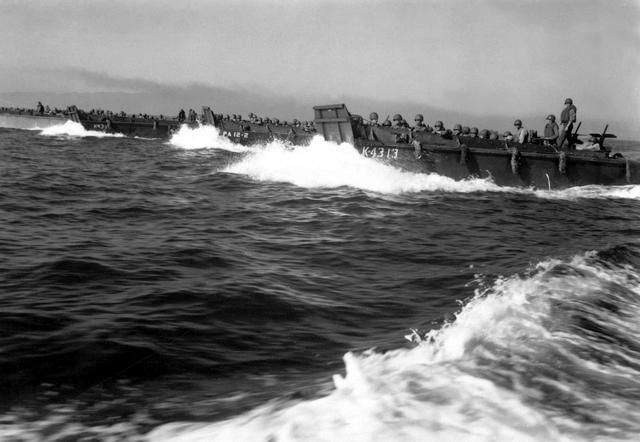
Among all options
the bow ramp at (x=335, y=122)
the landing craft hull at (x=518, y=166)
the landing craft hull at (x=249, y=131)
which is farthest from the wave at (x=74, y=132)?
the landing craft hull at (x=518, y=166)

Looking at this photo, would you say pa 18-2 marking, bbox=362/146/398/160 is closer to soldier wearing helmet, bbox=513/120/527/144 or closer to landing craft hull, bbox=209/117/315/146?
soldier wearing helmet, bbox=513/120/527/144

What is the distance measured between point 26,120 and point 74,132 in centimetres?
790

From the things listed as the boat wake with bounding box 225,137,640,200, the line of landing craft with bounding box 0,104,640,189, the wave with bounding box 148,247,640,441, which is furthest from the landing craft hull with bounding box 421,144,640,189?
the wave with bounding box 148,247,640,441

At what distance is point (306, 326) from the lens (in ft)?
17.6

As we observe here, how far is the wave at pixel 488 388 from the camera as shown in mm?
3186

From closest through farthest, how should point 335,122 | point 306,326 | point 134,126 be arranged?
point 306,326 < point 335,122 < point 134,126

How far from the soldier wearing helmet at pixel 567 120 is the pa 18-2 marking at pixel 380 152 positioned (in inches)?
275

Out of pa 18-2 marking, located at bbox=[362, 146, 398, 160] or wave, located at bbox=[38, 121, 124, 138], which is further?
wave, located at bbox=[38, 121, 124, 138]

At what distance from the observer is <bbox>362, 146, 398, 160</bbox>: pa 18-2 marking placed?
61.6ft

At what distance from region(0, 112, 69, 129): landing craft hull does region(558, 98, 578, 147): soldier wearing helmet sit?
37.4m

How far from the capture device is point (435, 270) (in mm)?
7641

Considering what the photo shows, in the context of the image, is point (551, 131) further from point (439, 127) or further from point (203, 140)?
Answer: point (203, 140)

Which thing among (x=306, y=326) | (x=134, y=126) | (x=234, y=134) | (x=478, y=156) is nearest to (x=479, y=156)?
(x=478, y=156)

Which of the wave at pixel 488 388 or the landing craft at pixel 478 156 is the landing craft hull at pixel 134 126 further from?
the wave at pixel 488 388
